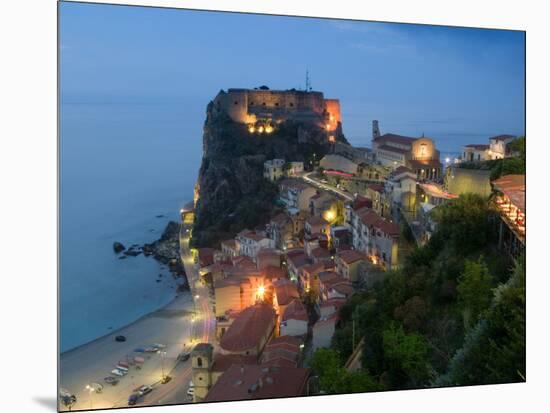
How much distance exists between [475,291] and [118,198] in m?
14.8

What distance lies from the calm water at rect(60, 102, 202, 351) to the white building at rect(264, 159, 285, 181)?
3.24 metres

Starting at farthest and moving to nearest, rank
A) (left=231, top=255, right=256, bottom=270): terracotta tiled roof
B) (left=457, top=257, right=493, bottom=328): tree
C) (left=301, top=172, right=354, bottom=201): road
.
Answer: (left=301, top=172, right=354, bottom=201): road → (left=231, top=255, right=256, bottom=270): terracotta tiled roof → (left=457, top=257, right=493, bottom=328): tree

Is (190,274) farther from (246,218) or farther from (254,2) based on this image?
(254,2)

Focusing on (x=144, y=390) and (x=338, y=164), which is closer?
(x=144, y=390)

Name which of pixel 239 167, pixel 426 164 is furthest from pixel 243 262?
pixel 239 167

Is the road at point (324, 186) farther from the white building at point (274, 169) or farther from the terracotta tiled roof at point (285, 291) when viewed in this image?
the terracotta tiled roof at point (285, 291)

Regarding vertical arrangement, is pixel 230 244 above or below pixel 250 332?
above

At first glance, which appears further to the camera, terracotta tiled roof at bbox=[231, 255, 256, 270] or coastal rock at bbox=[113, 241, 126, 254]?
coastal rock at bbox=[113, 241, 126, 254]

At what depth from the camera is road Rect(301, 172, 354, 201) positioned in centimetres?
1451

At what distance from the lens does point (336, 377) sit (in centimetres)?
513

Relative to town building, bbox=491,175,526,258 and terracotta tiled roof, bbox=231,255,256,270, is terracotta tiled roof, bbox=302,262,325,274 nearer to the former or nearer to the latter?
terracotta tiled roof, bbox=231,255,256,270

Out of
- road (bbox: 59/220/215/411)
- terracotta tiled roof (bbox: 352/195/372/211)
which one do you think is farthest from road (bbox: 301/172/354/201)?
road (bbox: 59/220/215/411)

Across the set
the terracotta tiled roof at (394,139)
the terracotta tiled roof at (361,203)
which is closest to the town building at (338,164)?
the terracotta tiled roof at (394,139)

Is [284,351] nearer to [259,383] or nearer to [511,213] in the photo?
[259,383]
